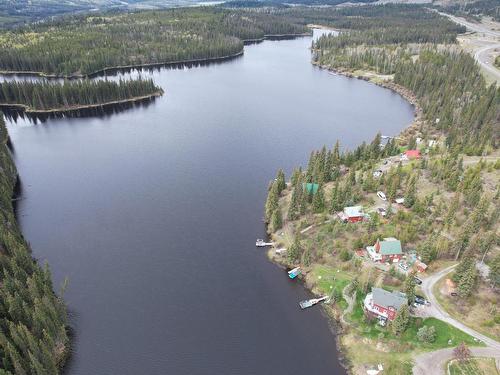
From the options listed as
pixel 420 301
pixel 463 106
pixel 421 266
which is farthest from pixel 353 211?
pixel 463 106

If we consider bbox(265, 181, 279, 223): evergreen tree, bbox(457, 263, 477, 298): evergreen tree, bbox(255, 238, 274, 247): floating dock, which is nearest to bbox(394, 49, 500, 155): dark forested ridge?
bbox(457, 263, 477, 298): evergreen tree

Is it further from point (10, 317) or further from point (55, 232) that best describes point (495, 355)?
point (55, 232)

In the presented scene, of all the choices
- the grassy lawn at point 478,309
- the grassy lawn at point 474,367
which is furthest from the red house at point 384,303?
the grassy lawn at point 474,367

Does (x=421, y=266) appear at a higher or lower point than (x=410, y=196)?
lower

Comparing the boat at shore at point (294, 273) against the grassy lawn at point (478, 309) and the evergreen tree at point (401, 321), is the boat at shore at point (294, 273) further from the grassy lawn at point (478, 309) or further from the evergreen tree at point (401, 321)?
the grassy lawn at point (478, 309)

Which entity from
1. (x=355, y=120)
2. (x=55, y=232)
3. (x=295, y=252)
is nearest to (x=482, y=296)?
(x=295, y=252)

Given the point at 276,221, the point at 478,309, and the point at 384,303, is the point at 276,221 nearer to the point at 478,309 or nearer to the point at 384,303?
the point at 384,303

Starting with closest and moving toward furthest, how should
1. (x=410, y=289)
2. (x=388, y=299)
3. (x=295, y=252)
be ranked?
(x=388, y=299)
(x=410, y=289)
(x=295, y=252)

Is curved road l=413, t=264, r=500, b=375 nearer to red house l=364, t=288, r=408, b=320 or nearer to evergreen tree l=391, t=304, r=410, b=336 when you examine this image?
evergreen tree l=391, t=304, r=410, b=336

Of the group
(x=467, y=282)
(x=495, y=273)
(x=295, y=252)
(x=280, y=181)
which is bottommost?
(x=295, y=252)
